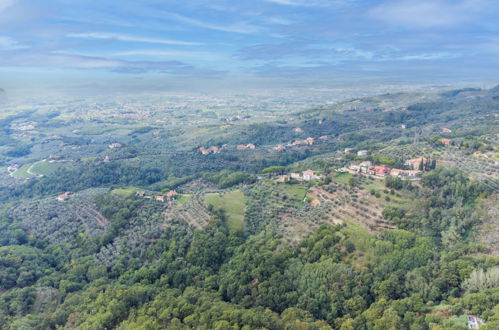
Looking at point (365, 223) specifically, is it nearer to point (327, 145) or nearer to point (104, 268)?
point (104, 268)

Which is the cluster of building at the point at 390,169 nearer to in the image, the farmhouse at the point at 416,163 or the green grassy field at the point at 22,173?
the farmhouse at the point at 416,163

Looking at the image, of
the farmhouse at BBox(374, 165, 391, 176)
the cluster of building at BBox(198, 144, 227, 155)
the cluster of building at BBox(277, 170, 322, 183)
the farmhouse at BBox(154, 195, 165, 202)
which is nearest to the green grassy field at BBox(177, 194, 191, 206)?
the farmhouse at BBox(154, 195, 165, 202)

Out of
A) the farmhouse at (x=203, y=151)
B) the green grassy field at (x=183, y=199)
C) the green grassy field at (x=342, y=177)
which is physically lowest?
the green grassy field at (x=183, y=199)

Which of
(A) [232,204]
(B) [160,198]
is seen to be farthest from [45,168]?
(A) [232,204]

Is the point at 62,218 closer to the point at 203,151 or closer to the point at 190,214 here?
the point at 190,214

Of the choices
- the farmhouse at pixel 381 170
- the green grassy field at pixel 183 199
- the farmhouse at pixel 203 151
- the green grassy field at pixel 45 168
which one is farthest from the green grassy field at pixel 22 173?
the farmhouse at pixel 381 170

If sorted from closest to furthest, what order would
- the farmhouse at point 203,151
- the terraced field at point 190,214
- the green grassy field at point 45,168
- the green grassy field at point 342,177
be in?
1. the terraced field at point 190,214
2. the green grassy field at point 342,177
3. the green grassy field at point 45,168
4. the farmhouse at point 203,151

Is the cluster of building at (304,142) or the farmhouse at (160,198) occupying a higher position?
the cluster of building at (304,142)

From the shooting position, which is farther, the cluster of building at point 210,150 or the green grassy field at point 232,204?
the cluster of building at point 210,150

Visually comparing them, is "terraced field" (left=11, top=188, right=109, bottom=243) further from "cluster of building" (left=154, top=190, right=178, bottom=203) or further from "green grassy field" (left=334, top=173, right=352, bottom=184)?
"green grassy field" (left=334, top=173, right=352, bottom=184)

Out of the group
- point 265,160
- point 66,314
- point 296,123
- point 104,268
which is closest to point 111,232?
point 104,268
